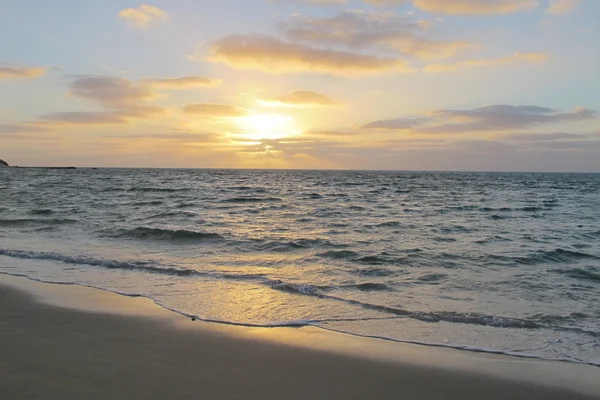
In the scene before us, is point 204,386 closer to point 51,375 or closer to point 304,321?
point 51,375

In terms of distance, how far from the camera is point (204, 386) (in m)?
4.51

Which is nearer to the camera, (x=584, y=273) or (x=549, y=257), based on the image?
(x=584, y=273)

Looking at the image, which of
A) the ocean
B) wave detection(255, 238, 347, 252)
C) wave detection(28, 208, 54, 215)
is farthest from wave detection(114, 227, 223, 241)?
wave detection(28, 208, 54, 215)

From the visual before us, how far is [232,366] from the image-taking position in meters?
5.08

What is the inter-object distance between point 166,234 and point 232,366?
12063mm

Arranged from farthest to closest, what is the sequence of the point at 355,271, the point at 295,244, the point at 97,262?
the point at 295,244
the point at 97,262
the point at 355,271

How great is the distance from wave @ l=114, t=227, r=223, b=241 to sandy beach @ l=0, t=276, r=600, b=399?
360 inches

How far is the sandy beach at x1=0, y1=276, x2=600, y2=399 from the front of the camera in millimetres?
4457

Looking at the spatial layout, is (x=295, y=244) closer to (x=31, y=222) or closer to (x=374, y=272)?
(x=374, y=272)

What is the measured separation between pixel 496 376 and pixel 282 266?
6.93m

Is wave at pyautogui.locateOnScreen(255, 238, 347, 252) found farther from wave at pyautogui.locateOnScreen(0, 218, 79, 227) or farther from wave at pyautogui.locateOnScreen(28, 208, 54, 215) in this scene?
wave at pyautogui.locateOnScreen(28, 208, 54, 215)

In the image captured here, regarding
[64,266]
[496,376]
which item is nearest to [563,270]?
[496,376]

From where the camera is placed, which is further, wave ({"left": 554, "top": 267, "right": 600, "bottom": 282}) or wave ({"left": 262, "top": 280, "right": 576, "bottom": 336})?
wave ({"left": 554, "top": 267, "right": 600, "bottom": 282})

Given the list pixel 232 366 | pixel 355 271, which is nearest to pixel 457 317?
pixel 355 271
